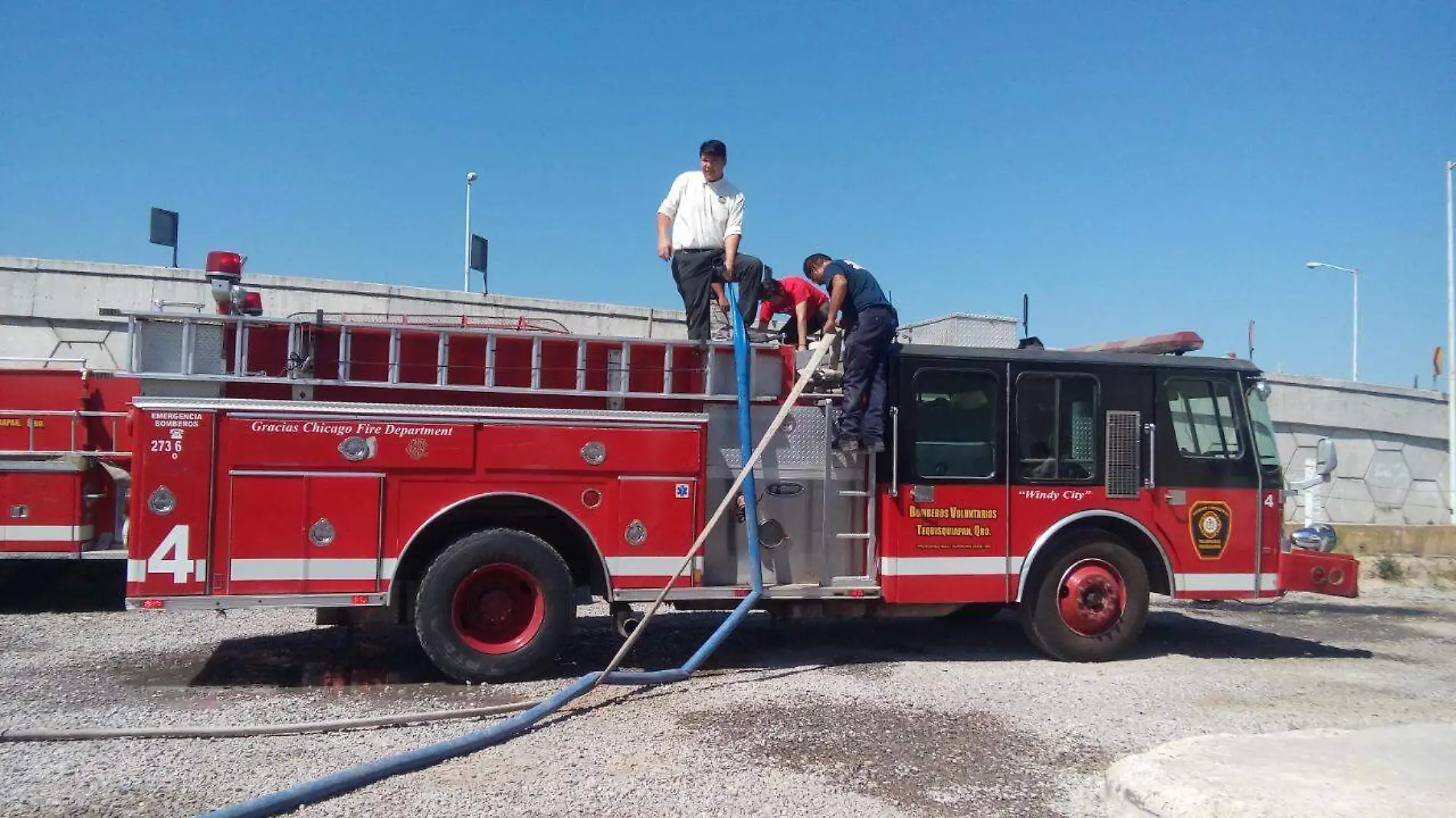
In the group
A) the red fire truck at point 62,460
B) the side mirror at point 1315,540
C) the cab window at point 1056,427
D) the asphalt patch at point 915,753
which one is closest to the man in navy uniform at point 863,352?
the cab window at point 1056,427

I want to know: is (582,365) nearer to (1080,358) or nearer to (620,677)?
(620,677)

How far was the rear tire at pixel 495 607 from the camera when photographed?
6848 mm

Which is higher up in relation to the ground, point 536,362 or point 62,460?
point 536,362

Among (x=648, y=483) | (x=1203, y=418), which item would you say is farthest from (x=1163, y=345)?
(x=648, y=483)

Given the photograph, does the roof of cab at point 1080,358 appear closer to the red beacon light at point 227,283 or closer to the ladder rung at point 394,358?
the ladder rung at point 394,358

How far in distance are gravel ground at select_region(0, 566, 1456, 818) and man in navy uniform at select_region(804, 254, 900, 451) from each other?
1.77 m

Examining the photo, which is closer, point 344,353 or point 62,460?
point 344,353

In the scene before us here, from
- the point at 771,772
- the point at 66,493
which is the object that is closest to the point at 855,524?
the point at 771,772

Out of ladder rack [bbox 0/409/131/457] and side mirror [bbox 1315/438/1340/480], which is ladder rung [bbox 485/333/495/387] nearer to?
ladder rack [bbox 0/409/131/457]

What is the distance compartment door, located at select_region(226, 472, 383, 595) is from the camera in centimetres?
664

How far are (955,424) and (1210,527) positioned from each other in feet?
7.28

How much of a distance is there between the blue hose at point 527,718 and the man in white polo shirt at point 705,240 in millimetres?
161

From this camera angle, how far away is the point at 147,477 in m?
6.48

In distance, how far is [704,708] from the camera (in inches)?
257
